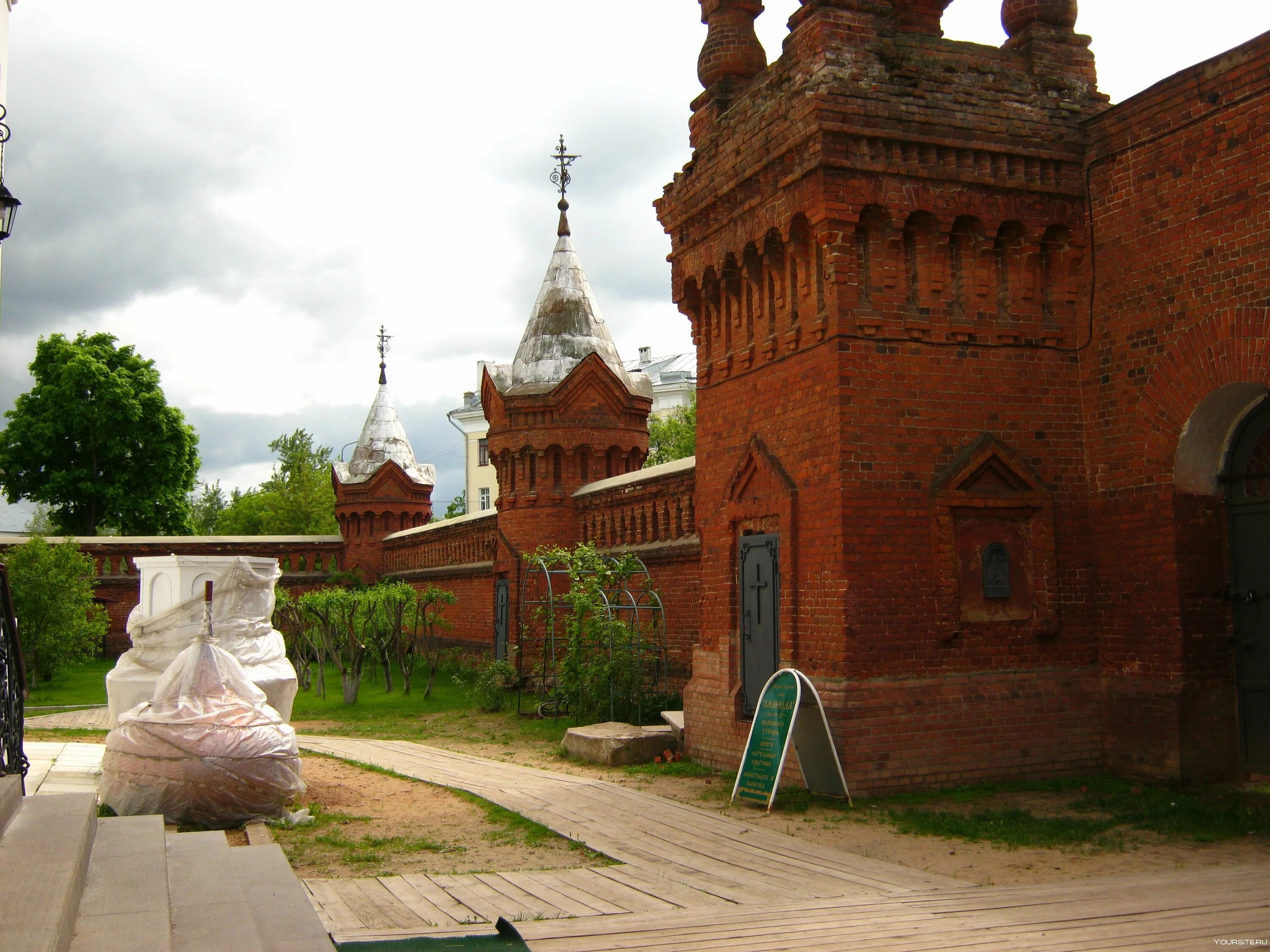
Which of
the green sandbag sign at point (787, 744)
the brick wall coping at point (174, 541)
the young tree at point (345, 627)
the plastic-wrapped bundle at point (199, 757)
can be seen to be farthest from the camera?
the brick wall coping at point (174, 541)

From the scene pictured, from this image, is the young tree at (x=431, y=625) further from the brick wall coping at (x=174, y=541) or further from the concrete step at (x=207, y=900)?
the concrete step at (x=207, y=900)

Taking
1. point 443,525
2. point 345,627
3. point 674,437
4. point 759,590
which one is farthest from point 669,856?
point 674,437

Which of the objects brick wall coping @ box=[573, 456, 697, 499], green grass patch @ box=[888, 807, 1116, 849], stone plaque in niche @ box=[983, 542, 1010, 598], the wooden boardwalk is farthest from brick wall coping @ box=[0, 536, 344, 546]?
green grass patch @ box=[888, 807, 1116, 849]

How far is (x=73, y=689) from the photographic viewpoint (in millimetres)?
21891

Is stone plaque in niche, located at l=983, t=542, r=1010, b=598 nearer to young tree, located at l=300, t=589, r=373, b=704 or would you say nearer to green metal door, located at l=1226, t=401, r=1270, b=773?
green metal door, located at l=1226, t=401, r=1270, b=773

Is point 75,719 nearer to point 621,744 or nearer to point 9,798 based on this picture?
point 621,744

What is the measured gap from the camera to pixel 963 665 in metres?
9.23

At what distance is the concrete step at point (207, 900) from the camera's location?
4723 mm

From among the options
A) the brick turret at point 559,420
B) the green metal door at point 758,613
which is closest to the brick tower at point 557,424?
the brick turret at point 559,420

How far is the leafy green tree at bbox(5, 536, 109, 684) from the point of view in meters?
21.8

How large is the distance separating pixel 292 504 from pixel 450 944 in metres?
42.6

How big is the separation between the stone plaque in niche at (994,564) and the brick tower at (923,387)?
0.07 feet

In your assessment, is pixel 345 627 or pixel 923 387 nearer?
pixel 923 387

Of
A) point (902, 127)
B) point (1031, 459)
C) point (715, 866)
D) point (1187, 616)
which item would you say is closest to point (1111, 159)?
point (902, 127)
